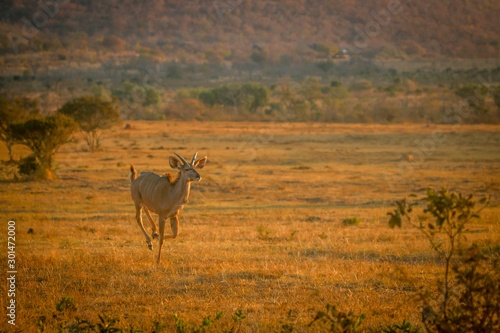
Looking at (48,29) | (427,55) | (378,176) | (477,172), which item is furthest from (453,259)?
(48,29)

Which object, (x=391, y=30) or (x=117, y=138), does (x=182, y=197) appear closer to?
(x=117, y=138)

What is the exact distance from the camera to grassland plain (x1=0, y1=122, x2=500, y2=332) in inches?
244

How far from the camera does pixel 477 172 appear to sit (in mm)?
25641

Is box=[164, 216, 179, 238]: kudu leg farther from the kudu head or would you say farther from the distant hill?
the distant hill

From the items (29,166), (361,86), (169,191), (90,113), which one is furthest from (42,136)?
(361,86)

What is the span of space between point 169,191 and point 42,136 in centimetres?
1607

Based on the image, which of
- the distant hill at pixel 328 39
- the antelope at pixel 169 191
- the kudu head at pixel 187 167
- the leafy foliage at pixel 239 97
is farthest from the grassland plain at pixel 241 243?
the distant hill at pixel 328 39

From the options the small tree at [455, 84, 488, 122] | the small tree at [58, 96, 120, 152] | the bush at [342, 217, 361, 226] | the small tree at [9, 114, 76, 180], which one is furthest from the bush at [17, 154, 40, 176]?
the small tree at [455, 84, 488, 122]

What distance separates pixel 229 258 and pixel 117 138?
3596 centimetres

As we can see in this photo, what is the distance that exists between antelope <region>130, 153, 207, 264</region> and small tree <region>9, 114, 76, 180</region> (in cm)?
1483

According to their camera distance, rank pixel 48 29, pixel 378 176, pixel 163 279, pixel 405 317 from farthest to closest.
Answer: pixel 48 29 → pixel 378 176 → pixel 163 279 → pixel 405 317

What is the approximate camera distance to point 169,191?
8742mm

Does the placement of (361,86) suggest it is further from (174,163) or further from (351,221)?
(174,163)

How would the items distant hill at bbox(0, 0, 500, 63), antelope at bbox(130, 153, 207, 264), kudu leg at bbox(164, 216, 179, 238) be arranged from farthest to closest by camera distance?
distant hill at bbox(0, 0, 500, 63)
kudu leg at bbox(164, 216, 179, 238)
antelope at bbox(130, 153, 207, 264)
